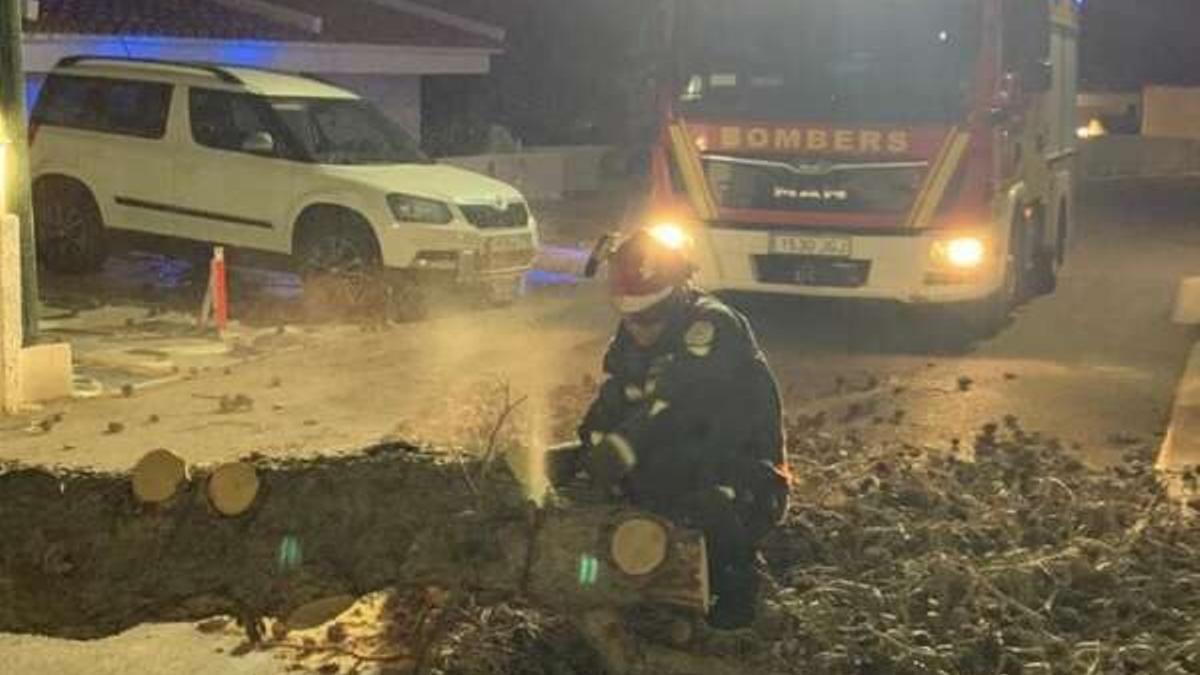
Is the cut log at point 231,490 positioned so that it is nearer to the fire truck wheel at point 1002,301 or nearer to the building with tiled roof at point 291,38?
the fire truck wheel at point 1002,301

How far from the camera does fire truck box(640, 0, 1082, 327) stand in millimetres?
11289

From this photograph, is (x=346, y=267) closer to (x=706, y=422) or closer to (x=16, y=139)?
(x=16, y=139)

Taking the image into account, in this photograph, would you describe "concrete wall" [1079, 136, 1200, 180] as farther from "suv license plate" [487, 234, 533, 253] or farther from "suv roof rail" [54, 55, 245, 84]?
"suv roof rail" [54, 55, 245, 84]

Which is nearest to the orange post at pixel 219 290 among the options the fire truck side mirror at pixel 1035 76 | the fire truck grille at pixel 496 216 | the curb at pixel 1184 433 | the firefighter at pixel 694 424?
the fire truck grille at pixel 496 216

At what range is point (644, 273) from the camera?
492 cm

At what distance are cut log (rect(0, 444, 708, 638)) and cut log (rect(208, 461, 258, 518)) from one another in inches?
1.3

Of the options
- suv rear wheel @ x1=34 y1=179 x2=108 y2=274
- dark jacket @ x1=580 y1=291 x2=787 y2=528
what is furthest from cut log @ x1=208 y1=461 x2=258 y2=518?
suv rear wheel @ x1=34 y1=179 x2=108 y2=274

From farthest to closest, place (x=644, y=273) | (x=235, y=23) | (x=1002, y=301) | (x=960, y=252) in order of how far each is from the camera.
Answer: (x=235, y=23)
(x=1002, y=301)
(x=960, y=252)
(x=644, y=273)

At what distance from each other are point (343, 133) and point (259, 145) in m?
1.01

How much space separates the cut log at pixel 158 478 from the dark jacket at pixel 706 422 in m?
1.38

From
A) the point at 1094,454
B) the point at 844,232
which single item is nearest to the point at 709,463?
the point at 1094,454

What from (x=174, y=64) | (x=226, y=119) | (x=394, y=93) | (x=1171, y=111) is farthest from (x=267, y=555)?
(x=1171, y=111)

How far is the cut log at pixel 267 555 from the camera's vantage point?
456 centimetres

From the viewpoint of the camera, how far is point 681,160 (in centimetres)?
1206
